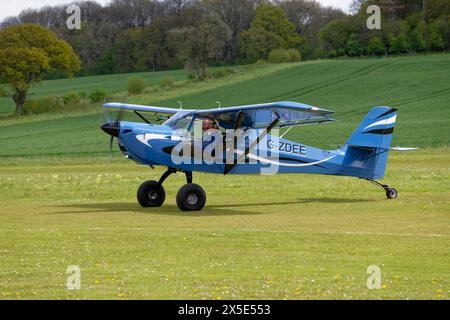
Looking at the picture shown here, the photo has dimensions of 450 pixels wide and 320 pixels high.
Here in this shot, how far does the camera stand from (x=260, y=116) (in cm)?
2027

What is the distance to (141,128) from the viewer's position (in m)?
20.0

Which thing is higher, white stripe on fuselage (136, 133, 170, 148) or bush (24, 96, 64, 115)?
white stripe on fuselage (136, 133, 170, 148)

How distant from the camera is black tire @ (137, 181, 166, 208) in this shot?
70.9 feet

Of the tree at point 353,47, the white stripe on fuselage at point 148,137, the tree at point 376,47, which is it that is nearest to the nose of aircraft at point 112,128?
the white stripe on fuselage at point 148,137

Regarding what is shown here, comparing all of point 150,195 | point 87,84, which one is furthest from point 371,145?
point 87,84

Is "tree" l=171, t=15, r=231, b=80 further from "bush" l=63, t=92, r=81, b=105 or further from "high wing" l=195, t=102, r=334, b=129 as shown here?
"high wing" l=195, t=102, r=334, b=129

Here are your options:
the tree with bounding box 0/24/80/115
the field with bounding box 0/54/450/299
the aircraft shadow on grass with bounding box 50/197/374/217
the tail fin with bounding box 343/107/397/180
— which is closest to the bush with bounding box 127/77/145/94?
the tree with bounding box 0/24/80/115

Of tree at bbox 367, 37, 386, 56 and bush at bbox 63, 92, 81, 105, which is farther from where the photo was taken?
tree at bbox 367, 37, 386, 56

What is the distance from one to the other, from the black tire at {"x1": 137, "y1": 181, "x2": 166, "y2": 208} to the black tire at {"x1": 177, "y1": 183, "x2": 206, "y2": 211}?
1.36 m

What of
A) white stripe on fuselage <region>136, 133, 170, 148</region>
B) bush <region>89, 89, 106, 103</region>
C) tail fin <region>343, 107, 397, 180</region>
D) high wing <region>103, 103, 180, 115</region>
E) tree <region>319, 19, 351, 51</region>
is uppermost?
tree <region>319, 19, 351, 51</region>

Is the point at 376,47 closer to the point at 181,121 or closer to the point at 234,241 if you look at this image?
the point at 181,121

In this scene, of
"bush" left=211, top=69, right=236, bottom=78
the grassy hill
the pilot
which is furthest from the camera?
"bush" left=211, top=69, right=236, bottom=78

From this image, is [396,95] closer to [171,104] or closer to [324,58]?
[171,104]

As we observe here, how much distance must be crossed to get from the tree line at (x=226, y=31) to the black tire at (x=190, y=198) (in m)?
63.3
